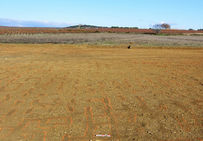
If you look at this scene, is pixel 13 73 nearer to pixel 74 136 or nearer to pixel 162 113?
pixel 74 136

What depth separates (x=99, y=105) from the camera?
16.6ft

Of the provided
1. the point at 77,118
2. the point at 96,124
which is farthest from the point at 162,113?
the point at 77,118

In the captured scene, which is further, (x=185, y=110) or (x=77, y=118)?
(x=185, y=110)

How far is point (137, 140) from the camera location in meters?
3.60

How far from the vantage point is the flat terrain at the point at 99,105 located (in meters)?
3.81

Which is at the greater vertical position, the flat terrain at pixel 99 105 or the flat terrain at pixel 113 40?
the flat terrain at pixel 113 40

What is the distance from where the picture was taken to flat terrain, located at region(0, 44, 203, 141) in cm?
381

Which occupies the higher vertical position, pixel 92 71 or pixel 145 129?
pixel 92 71

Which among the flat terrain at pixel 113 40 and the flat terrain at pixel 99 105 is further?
the flat terrain at pixel 113 40

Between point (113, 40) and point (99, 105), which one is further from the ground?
point (113, 40)

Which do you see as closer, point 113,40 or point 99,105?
point 99,105

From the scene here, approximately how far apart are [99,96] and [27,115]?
2166mm

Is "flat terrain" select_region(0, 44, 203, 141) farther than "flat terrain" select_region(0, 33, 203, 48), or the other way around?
"flat terrain" select_region(0, 33, 203, 48)

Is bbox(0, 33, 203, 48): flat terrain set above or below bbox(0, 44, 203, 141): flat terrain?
above
